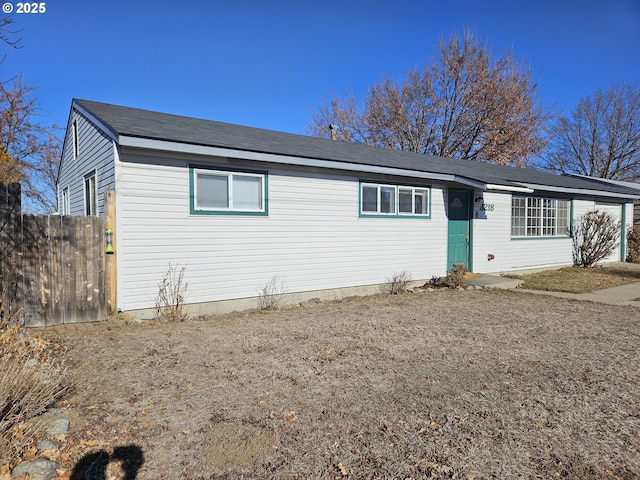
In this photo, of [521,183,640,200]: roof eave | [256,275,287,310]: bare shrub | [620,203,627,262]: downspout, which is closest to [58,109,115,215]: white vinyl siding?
[256,275,287,310]: bare shrub

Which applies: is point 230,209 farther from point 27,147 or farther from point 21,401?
point 27,147

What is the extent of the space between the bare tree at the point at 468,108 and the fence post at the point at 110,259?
22.8 meters

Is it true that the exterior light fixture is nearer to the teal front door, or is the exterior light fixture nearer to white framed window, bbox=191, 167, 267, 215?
white framed window, bbox=191, 167, 267, 215

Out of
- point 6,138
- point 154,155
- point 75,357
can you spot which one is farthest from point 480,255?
point 6,138

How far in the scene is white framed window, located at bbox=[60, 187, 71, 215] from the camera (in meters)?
11.5

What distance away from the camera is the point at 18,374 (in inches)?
120

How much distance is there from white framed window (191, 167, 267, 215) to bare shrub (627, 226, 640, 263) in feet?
55.6

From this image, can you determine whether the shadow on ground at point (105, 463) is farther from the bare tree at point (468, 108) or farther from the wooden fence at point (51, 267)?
the bare tree at point (468, 108)

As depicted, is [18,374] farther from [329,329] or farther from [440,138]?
[440,138]

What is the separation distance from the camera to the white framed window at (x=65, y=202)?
11516 mm

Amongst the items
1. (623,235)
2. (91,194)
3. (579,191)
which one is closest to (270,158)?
(91,194)

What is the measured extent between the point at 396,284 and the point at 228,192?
480 centimetres

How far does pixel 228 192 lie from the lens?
768 centimetres

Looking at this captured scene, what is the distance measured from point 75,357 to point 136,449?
2.41 m
